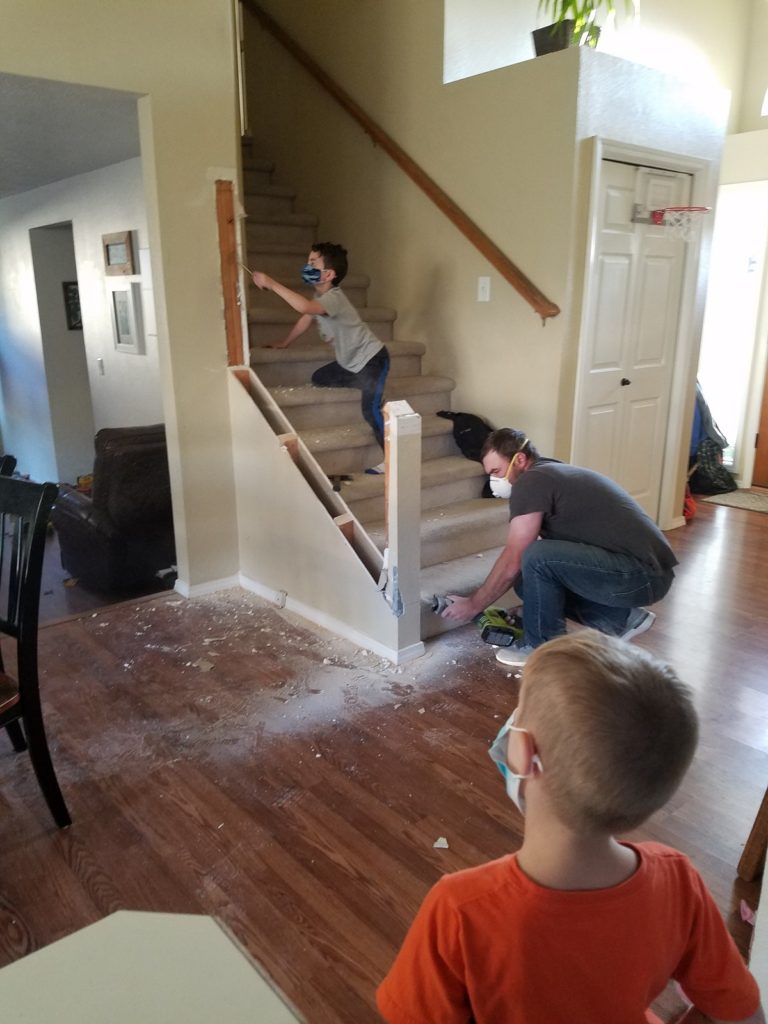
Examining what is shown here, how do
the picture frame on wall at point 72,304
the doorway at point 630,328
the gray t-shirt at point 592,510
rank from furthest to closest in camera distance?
1. the picture frame on wall at point 72,304
2. the doorway at point 630,328
3. the gray t-shirt at point 592,510

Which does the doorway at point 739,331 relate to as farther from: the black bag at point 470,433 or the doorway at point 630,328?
the black bag at point 470,433

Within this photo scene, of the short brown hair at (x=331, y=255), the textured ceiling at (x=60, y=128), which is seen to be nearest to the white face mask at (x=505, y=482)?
the short brown hair at (x=331, y=255)

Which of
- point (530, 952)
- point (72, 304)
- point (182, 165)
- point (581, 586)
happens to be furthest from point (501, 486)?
point (72, 304)

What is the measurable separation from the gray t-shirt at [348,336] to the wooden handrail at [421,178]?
0.69m

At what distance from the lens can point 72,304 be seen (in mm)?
5664

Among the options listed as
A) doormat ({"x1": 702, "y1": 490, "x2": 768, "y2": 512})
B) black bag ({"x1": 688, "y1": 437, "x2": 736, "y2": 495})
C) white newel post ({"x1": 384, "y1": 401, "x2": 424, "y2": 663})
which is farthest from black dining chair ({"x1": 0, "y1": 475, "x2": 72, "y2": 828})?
black bag ({"x1": 688, "y1": 437, "x2": 736, "y2": 495})

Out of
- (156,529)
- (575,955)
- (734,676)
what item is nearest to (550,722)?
(575,955)

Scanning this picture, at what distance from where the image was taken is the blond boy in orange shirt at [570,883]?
0.70 metres

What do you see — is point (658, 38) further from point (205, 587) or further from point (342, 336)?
point (205, 587)

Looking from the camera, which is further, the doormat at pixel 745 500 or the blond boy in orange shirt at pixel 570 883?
the doormat at pixel 745 500

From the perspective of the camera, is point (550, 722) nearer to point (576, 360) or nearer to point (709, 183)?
point (576, 360)

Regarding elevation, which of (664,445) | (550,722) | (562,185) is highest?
(562,185)

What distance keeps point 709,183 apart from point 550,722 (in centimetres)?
418

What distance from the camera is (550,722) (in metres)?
0.72
